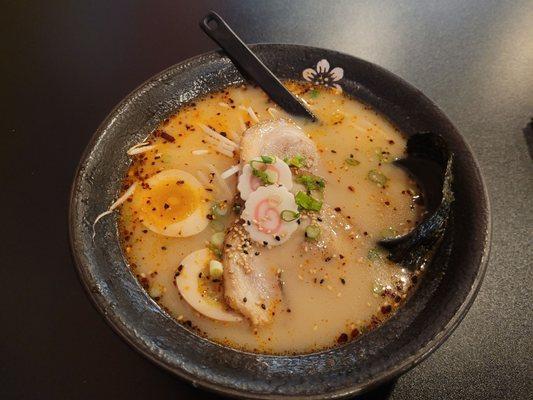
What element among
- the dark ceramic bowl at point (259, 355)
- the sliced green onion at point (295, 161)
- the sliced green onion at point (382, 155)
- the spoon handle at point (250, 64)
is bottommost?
the dark ceramic bowl at point (259, 355)

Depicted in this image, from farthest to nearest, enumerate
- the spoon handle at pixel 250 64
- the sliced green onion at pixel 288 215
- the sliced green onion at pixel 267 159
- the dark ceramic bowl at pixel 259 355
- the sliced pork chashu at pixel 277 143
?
the spoon handle at pixel 250 64, the sliced pork chashu at pixel 277 143, the sliced green onion at pixel 267 159, the sliced green onion at pixel 288 215, the dark ceramic bowl at pixel 259 355

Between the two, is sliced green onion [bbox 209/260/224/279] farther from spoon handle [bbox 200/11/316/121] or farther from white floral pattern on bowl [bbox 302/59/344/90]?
white floral pattern on bowl [bbox 302/59/344/90]

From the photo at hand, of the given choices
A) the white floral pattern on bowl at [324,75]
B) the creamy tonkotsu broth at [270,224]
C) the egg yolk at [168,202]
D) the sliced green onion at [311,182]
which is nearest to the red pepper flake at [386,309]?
the creamy tonkotsu broth at [270,224]

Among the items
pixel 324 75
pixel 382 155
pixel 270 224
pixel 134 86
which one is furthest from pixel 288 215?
pixel 134 86

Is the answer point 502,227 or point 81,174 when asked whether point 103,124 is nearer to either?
point 81,174

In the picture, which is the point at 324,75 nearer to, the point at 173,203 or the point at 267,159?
the point at 267,159

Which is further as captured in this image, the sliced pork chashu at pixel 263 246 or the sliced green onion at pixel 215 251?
the sliced green onion at pixel 215 251

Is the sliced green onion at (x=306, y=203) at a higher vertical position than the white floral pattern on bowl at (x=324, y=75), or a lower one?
lower

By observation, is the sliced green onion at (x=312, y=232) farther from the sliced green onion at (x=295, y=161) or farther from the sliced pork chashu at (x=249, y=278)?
the sliced green onion at (x=295, y=161)

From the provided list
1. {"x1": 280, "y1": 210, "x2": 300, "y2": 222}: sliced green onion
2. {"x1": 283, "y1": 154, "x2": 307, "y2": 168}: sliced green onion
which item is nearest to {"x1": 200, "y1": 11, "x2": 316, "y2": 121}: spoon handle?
{"x1": 283, "y1": 154, "x2": 307, "y2": 168}: sliced green onion
